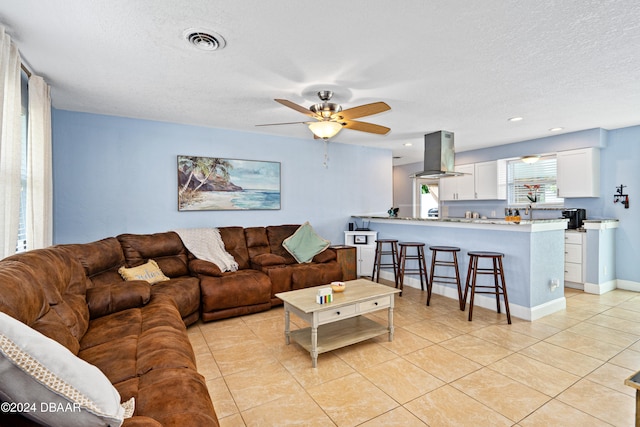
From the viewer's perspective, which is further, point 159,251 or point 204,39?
point 159,251

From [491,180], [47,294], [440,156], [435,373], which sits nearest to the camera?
[47,294]

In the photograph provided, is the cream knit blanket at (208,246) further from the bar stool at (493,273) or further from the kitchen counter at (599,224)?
the kitchen counter at (599,224)

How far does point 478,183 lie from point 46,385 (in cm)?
687

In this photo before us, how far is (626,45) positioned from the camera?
2.28 m

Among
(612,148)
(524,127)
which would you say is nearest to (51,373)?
(524,127)

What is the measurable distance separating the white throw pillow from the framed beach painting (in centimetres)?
365

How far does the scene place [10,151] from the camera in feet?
7.29

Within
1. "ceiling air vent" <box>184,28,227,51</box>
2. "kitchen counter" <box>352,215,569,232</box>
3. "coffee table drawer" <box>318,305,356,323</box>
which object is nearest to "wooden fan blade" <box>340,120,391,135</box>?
"ceiling air vent" <box>184,28,227,51</box>

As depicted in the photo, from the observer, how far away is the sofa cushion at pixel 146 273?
10.4ft

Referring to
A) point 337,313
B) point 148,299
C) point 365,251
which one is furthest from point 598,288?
point 148,299

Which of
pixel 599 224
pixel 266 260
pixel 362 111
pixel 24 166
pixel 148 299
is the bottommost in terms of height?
pixel 148 299

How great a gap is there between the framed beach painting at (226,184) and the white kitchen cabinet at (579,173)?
15.1 feet

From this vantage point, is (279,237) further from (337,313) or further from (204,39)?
(204,39)

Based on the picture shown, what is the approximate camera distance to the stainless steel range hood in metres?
4.82
